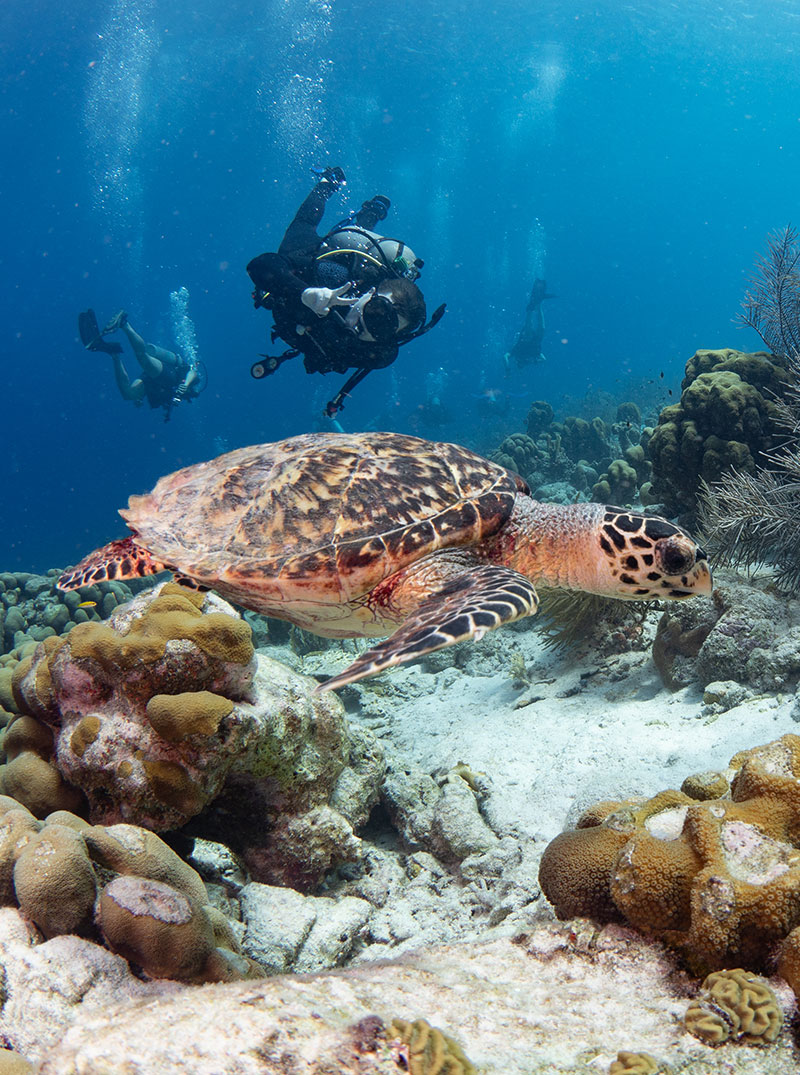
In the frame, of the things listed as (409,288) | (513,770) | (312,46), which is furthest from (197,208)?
(513,770)

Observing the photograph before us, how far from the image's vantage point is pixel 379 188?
70.4m

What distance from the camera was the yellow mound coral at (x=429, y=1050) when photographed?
3.17 ft

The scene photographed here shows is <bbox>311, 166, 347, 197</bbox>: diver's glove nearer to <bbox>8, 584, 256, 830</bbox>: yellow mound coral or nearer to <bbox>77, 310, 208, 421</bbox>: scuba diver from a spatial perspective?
<bbox>77, 310, 208, 421</bbox>: scuba diver

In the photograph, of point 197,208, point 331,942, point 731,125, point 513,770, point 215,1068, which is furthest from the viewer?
point 731,125

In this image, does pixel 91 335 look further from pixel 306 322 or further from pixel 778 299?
pixel 778 299

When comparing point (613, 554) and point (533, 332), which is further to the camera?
point (533, 332)

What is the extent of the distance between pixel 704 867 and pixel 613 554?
1834mm

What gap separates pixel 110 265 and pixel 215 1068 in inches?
3897

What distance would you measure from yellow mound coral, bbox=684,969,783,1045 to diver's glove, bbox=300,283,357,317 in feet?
25.0

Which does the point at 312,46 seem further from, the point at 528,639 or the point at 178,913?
the point at 178,913

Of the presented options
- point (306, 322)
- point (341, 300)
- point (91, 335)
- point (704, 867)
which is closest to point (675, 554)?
point (704, 867)

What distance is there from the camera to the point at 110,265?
80.8 meters

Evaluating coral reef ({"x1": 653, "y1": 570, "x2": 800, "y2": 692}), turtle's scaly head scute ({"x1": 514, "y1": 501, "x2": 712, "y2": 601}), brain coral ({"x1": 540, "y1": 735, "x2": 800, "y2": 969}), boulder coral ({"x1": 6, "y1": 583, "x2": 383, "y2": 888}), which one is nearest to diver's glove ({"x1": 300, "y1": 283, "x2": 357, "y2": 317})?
turtle's scaly head scute ({"x1": 514, "y1": 501, "x2": 712, "y2": 601})

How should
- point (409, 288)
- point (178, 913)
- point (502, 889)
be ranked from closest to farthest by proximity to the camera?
point (178, 913)
point (502, 889)
point (409, 288)
